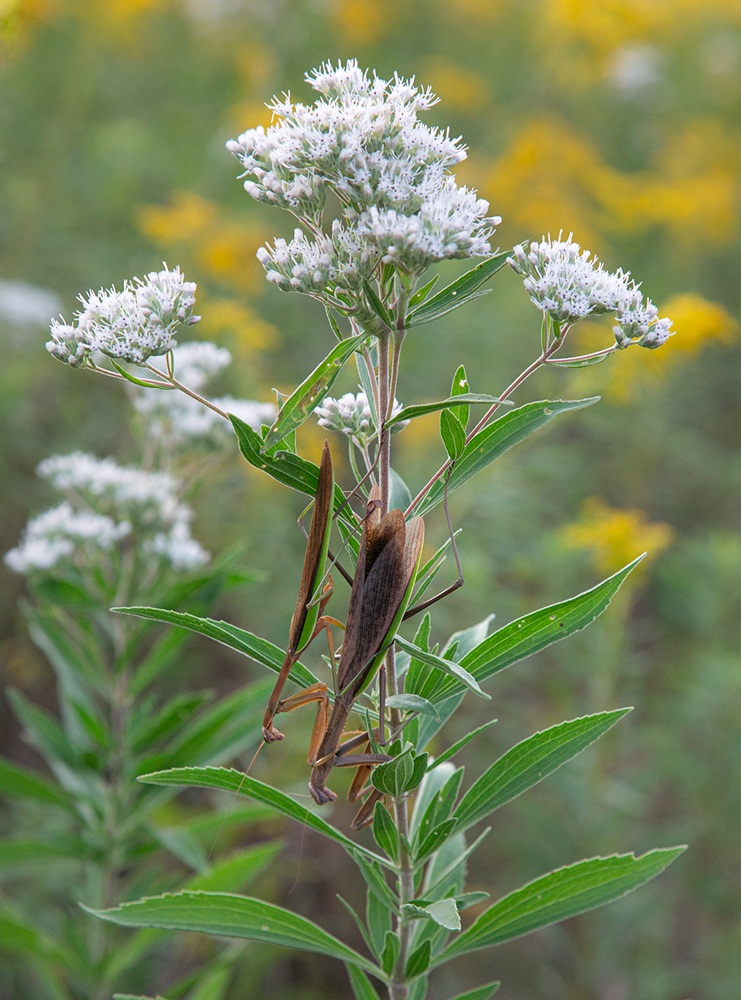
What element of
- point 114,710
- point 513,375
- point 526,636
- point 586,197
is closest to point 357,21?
point 586,197

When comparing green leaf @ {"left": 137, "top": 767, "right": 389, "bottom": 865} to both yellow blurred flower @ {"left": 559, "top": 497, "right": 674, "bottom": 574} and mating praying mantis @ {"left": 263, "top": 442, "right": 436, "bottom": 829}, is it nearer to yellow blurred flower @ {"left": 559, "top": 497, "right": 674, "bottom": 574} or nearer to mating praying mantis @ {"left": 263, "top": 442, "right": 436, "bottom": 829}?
mating praying mantis @ {"left": 263, "top": 442, "right": 436, "bottom": 829}

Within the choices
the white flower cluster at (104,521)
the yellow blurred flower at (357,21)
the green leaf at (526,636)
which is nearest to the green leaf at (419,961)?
the green leaf at (526,636)

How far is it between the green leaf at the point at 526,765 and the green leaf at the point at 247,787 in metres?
0.16

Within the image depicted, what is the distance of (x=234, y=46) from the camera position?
5277 mm

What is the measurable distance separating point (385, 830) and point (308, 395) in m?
0.60

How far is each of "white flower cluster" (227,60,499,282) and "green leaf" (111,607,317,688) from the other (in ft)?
1.44

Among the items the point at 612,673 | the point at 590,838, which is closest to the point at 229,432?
the point at 612,673

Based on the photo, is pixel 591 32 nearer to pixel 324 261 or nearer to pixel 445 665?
pixel 324 261

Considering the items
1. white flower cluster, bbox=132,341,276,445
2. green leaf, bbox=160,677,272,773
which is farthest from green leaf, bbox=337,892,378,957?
white flower cluster, bbox=132,341,276,445

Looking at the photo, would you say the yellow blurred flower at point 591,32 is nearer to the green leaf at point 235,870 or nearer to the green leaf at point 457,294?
the green leaf at point 457,294

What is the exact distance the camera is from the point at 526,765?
1.11 meters

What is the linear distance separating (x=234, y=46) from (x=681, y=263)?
343 centimetres

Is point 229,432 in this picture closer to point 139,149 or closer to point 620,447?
point 620,447

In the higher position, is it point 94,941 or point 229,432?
point 229,432
